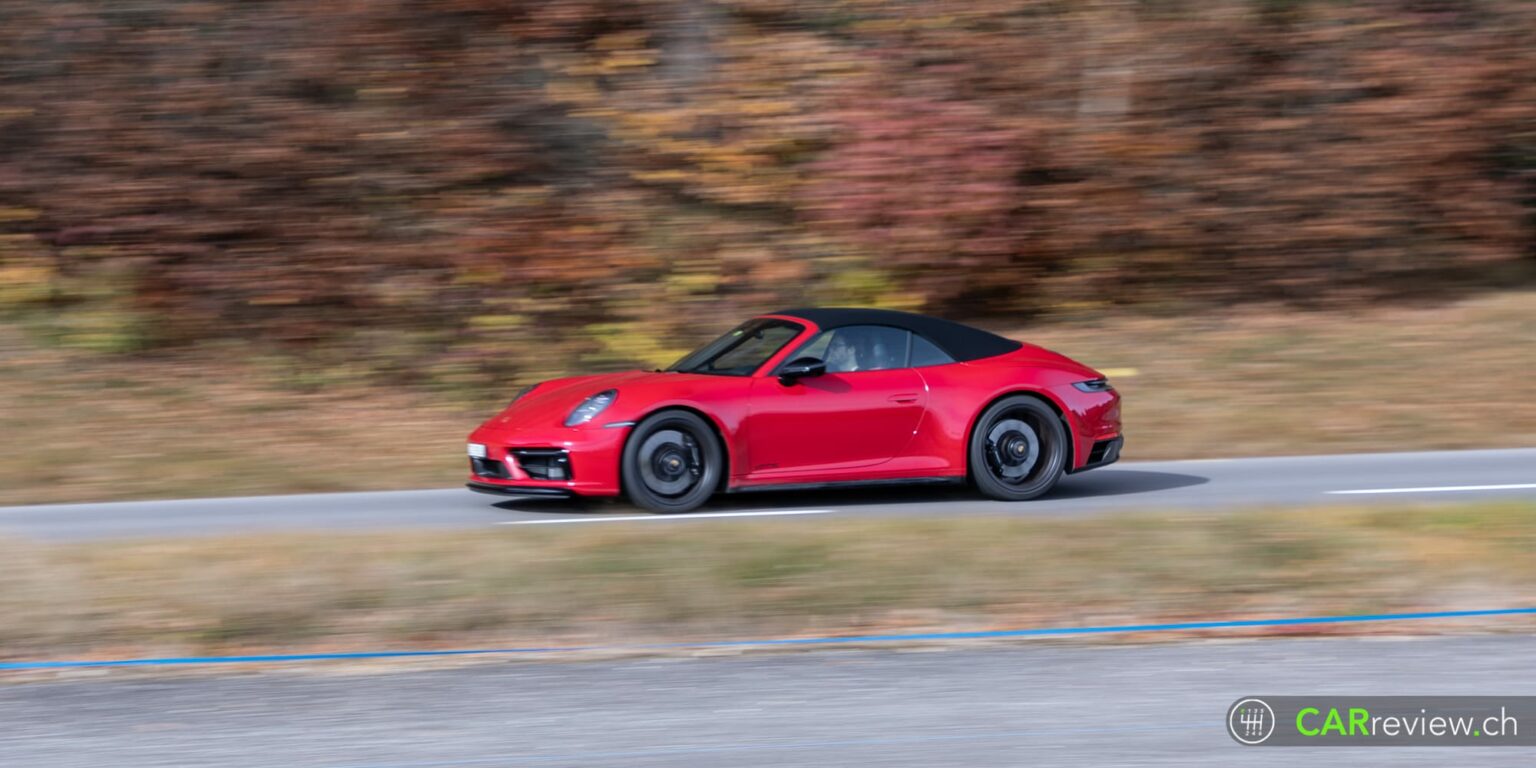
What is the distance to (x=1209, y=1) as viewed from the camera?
18.4 meters

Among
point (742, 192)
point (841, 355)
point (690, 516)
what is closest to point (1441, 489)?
point (841, 355)

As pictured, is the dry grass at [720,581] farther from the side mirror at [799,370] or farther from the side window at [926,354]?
the side window at [926,354]

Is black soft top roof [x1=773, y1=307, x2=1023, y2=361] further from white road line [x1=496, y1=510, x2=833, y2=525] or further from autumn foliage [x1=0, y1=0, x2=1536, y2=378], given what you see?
autumn foliage [x1=0, y1=0, x2=1536, y2=378]

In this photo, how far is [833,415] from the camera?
30.4 ft

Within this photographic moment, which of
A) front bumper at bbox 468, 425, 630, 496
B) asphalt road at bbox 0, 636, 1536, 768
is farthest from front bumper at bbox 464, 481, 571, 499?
asphalt road at bbox 0, 636, 1536, 768

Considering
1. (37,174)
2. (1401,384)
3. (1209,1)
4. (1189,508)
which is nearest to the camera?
(1189,508)

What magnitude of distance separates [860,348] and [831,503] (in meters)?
0.97

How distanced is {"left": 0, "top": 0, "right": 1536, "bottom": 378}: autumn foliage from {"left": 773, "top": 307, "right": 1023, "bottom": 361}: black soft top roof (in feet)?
20.8

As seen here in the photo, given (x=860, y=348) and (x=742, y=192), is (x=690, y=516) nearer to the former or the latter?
(x=860, y=348)

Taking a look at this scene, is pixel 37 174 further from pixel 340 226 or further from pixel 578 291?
pixel 578 291

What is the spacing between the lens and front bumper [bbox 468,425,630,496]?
29.5ft

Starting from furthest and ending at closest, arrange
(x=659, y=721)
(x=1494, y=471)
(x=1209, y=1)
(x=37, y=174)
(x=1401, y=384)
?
(x=1209, y=1) < (x=37, y=174) < (x=1401, y=384) < (x=1494, y=471) < (x=659, y=721)

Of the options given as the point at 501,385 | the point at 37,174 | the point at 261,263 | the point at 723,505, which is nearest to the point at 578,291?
the point at 501,385

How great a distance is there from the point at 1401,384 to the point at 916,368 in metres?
7.00
